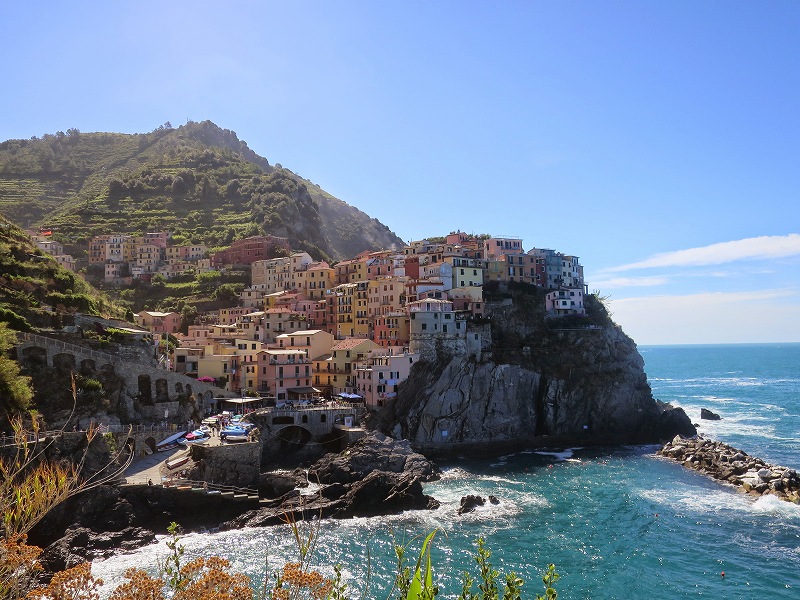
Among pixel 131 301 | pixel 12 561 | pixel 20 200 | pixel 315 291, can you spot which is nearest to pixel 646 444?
pixel 315 291

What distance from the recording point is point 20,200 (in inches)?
6156

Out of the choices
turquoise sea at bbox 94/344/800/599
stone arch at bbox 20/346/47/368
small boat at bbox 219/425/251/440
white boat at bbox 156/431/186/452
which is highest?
stone arch at bbox 20/346/47/368

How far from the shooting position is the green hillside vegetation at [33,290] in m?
52.7

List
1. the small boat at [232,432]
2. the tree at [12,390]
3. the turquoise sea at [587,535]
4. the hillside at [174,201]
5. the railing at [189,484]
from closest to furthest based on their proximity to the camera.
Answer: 1. the turquoise sea at [587,535]
2. the tree at [12,390]
3. the railing at [189,484]
4. the small boat at [232,432]
5. the hillside at [174,201]

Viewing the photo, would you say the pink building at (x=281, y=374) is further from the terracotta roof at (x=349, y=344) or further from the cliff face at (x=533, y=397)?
the cliff face at (x=533, y=397)

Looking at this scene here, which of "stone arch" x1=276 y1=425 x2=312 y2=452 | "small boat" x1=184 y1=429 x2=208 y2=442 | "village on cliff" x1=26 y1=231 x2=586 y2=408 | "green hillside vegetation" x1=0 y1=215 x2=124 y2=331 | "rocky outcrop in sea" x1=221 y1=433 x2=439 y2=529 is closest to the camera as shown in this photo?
"rocky outcrop in sea" x1=221 y1=433 x2=439 y2=529

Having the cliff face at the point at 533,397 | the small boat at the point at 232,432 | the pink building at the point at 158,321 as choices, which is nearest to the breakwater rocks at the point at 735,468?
the cliff face at the point at 533,397

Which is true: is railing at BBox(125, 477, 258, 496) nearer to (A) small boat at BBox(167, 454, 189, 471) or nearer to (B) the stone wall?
(B) the stone wall

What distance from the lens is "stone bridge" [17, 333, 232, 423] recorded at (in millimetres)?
49062

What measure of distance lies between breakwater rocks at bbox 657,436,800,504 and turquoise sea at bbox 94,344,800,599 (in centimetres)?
162

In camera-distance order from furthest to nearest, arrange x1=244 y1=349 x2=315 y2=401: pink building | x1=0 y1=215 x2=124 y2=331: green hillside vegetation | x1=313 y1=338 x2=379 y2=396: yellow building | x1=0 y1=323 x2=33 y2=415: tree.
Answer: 1. x1=313 y1=338 x2=379 y2=396: yellow building
2. x1=244 y1=349 x2=315 y2=401: pink building
3. x1=0 y1=215 x2=124 y2=331: green hillside vegetation
4. x1=0 y1=323 x2=33 y2=415: tree

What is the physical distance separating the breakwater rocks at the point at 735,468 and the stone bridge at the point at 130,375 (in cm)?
4937

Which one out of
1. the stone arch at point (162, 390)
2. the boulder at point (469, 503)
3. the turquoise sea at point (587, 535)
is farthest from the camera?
the stone arch at point (162, 390)

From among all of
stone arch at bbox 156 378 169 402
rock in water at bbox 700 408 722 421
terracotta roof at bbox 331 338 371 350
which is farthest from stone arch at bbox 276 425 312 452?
rock in water at bbox 700 408 722 421
